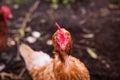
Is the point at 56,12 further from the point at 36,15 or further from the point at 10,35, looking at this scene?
the point at 10,35

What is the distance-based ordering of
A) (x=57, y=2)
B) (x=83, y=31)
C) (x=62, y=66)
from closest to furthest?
(x=62, y=66)
(x=83, y=31)
(x=57, y=2)

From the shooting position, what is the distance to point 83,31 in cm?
520

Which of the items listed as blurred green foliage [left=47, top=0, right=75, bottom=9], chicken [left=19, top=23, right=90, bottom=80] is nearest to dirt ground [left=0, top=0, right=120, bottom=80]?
blurred green foliage [left=47, top=0, right=75, bottom=9]

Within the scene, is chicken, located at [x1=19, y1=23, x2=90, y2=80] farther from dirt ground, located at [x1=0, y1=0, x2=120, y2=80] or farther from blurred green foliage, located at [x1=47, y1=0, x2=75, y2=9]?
blurred green foliage, located at [x1=47, y1=0, x2=75, y2=9]

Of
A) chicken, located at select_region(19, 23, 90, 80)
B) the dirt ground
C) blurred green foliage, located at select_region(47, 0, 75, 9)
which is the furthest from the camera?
blurred green foliage, located at select_region(47, 0, 75, 9)

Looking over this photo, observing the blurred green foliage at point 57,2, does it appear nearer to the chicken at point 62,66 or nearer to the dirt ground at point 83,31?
the dirt ground at point 83,31

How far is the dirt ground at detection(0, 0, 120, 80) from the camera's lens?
14.9ft

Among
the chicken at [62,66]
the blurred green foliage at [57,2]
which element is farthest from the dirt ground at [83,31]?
the chicken at [62,66]

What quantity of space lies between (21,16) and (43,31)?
22.1 inches

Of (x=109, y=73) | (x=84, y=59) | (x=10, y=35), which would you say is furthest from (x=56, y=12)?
(x=109, y=73)

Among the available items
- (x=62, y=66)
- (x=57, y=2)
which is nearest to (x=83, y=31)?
(x=57, y=2)

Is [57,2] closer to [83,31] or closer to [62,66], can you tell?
[83,31]

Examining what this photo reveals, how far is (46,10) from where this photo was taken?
5.66 metres

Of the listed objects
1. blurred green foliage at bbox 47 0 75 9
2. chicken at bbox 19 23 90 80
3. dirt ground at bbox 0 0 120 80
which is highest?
chicken at bbox 19 23 90 80
